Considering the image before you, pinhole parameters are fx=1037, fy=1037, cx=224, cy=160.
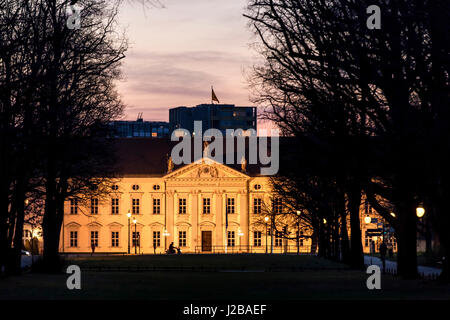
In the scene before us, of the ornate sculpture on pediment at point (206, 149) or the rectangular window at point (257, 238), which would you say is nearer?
the ornate sculpture on pediment at point (206, 149)

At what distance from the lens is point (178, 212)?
542 ft

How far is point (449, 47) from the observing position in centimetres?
2562

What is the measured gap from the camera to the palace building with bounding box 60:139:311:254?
538ft

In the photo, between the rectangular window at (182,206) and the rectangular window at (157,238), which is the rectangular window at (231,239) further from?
the rectangular window at (157,238)

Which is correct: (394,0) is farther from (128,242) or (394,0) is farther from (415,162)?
(128,242)

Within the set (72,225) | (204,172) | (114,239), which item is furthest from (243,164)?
(72,225)

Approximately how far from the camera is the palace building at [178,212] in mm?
163875

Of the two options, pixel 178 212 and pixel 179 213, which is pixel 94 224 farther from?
pixel 179 213

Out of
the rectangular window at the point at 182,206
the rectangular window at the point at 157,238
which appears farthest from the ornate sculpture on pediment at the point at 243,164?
the rectangular window at the point at 157,238

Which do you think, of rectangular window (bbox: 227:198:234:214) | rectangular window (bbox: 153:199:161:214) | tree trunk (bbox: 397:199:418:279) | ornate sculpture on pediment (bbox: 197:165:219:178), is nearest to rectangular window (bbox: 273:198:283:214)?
tree trunk (bbox: 397:199:418:279)

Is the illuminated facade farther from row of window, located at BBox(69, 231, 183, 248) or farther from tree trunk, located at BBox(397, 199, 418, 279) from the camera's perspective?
tree trunk, located at BBox(397, 199, 418, 279)
